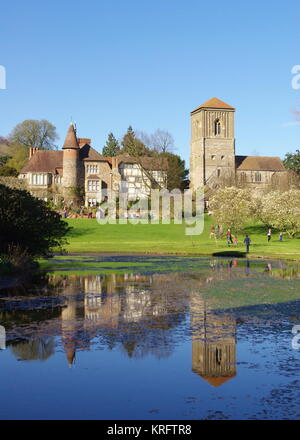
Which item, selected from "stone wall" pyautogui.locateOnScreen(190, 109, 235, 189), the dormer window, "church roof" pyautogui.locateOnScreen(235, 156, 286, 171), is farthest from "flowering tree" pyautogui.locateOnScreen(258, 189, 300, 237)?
"church roof" pyautogui.locateOnScreen(235, 156, 286, 171)

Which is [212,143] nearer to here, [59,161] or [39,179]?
[59,161]

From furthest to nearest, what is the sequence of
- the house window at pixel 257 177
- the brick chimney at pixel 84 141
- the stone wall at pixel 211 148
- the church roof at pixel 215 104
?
the house window at pixel 257 177, the church roof at pixel 215 104, the stone wall at pixel 211 148, the brick chimney at pixel 84 141

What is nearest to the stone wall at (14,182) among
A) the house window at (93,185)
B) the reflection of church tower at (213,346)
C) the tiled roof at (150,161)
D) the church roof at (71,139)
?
the church roof at (71,139)

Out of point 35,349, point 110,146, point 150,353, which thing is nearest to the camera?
point 150,353

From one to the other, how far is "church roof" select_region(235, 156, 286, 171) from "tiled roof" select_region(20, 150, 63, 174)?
4100 centimetres

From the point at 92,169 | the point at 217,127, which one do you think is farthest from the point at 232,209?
the point at 217,127

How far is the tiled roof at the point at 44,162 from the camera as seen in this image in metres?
103

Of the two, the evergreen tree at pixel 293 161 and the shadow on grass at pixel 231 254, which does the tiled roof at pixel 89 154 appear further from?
the shadow on grass at pixel 231 254

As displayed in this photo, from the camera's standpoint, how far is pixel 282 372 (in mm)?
10977

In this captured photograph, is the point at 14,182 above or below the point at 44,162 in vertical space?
below

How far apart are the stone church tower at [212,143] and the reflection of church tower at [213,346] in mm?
103556

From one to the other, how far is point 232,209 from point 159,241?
28.1ft

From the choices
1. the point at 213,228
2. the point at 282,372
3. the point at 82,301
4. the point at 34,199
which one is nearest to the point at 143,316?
the point at 82,301

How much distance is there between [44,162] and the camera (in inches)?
4092
